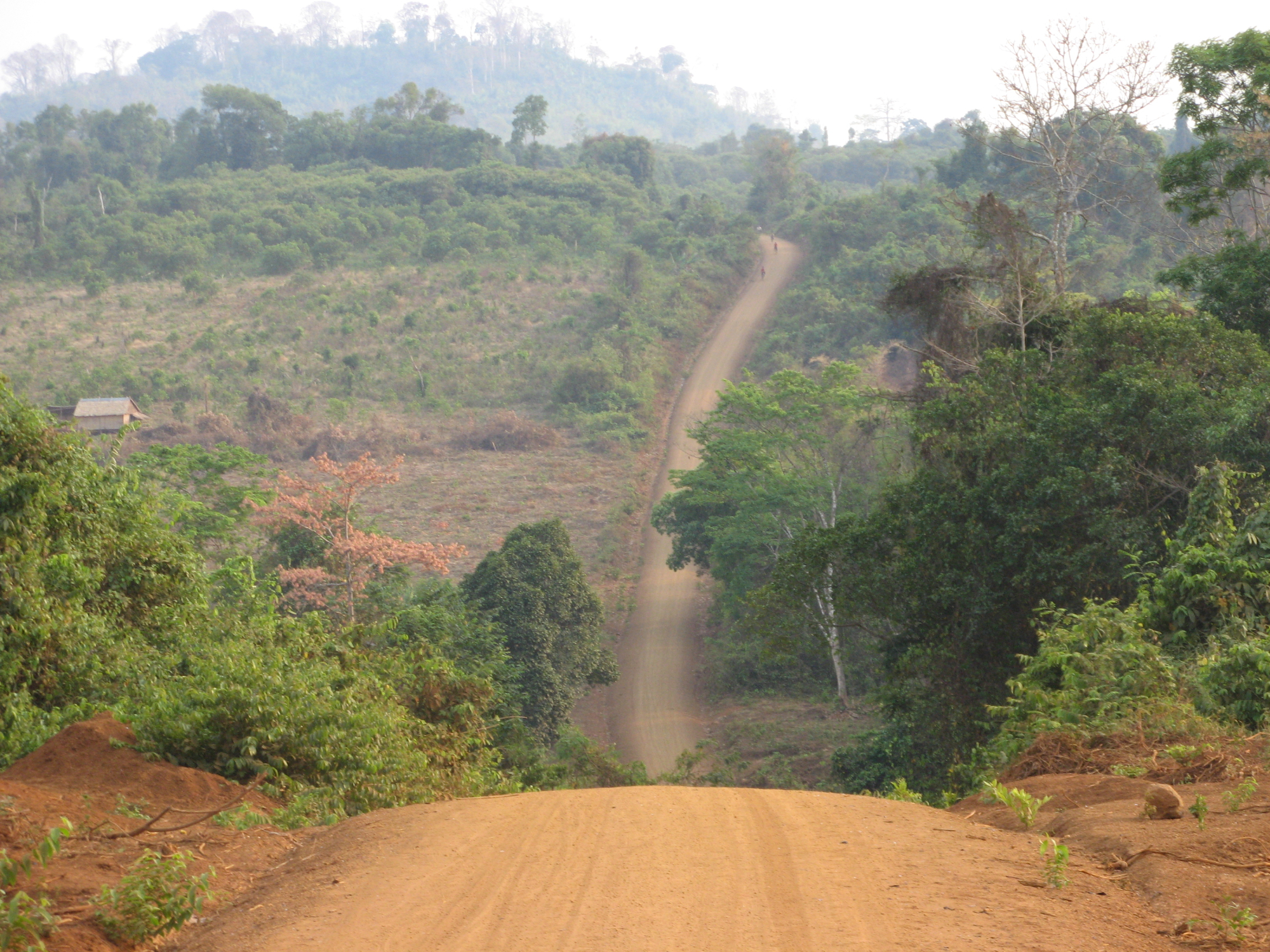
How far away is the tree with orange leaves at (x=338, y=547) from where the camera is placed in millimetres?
18484

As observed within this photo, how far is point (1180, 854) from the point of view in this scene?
448cm

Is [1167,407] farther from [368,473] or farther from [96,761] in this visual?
[368,473]

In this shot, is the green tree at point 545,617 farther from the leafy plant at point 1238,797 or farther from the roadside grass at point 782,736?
the leafy plant at point 1238,797

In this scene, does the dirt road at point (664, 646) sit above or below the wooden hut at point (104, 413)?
below

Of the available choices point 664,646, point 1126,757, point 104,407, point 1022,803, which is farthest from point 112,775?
point 104,407

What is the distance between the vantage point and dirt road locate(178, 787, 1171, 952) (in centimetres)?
384

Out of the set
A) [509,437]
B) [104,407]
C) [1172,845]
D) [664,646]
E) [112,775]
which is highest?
[104,407]

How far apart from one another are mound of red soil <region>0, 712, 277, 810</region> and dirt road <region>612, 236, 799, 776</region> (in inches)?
602

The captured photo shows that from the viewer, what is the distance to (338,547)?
18.8 meters

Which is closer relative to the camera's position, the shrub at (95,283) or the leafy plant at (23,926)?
the leafy plant at (23,926)

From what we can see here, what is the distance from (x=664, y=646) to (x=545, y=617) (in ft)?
19.8

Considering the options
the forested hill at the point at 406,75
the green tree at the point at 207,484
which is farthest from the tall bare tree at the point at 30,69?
the green tree at the point at 207,484

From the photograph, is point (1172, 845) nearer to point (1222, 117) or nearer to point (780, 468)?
point (1222, 117)

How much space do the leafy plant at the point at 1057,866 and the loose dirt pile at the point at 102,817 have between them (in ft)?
12.6
